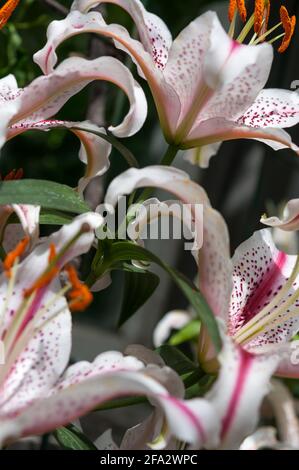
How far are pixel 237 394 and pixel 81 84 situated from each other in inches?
7.8

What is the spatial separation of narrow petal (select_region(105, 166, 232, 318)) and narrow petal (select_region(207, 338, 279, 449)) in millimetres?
52

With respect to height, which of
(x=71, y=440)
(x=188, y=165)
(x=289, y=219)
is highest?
(x=289, y=219)

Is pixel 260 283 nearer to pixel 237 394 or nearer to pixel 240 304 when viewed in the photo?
pixel 240 304

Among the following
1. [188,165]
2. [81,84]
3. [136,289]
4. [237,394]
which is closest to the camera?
[237,394]

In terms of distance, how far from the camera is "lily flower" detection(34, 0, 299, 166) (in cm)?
43

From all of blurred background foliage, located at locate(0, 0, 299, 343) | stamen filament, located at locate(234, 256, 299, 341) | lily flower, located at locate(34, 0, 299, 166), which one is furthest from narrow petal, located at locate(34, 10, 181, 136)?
blurred background foliage, located at locate(0, 0, 299, 343)

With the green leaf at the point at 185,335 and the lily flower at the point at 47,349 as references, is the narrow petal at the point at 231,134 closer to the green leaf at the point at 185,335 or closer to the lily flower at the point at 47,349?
the lily flower at the point at 47,349

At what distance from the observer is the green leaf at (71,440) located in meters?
0.44

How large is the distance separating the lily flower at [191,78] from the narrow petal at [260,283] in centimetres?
6

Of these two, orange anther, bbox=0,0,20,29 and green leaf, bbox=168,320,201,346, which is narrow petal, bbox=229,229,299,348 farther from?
green leaf, bbox=168,320,201,346

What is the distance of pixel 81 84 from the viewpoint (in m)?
0.44

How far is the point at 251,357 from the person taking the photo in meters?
0.36

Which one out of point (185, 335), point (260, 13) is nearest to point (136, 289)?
point (260, 13)
